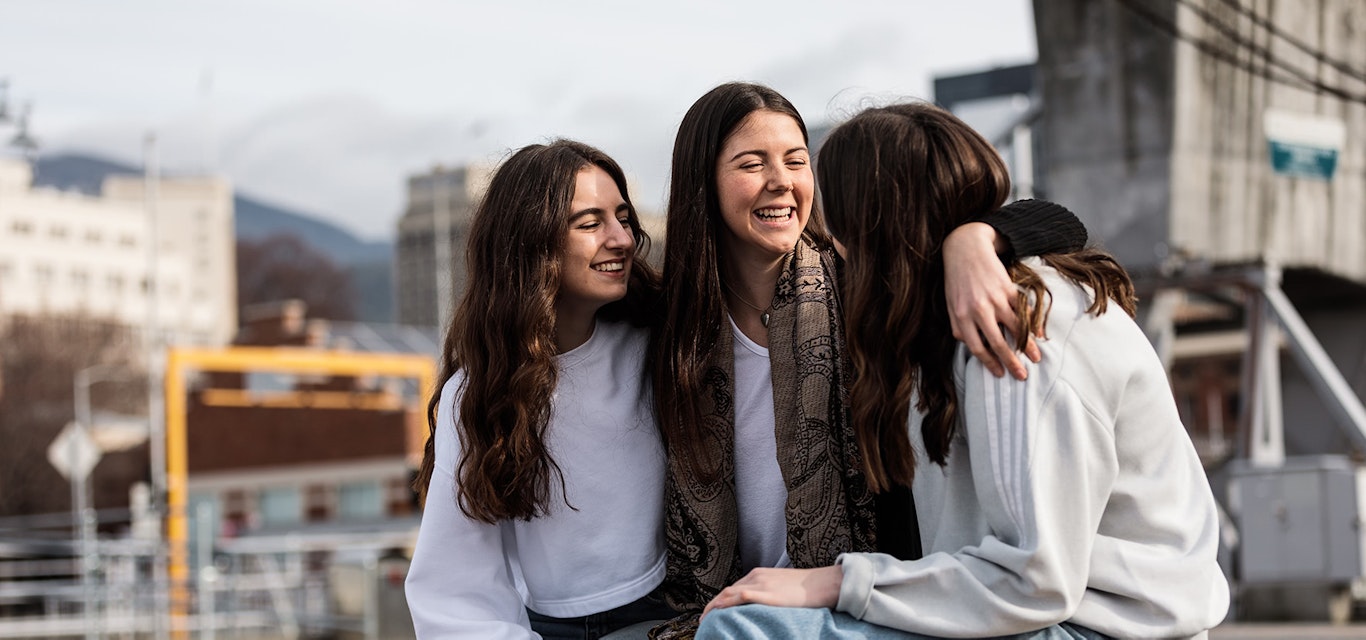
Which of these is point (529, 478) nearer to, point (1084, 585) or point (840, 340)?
point (840, 340)

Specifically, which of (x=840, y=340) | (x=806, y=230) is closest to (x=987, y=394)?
(x=840, y=340)

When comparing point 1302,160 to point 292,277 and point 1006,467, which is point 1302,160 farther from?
point 292,277

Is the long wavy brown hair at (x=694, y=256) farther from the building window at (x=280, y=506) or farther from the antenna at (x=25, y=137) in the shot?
the building window at (x=280, y=506)

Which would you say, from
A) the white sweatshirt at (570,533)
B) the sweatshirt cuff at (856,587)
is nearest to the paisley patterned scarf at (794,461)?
the white sweatshirt at (570,533)

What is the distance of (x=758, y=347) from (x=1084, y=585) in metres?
1.05

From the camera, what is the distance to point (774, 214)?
144 inches

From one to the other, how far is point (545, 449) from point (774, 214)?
2.32ft

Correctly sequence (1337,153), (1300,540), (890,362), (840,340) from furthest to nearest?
(1337,153) → (1300,540) → (840,340) → (890,362)

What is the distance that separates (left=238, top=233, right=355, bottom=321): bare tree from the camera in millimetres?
105062

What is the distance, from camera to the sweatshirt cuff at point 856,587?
2.88 m

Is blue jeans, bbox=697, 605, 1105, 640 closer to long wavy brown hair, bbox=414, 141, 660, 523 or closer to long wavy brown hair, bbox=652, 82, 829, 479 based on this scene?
long wavy brown hair, bbox=652, 82, 829, 479

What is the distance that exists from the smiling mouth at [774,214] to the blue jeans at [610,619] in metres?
0.86

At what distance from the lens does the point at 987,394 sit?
9.34ft

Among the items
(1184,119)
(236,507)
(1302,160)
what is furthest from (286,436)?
(1302,160)
